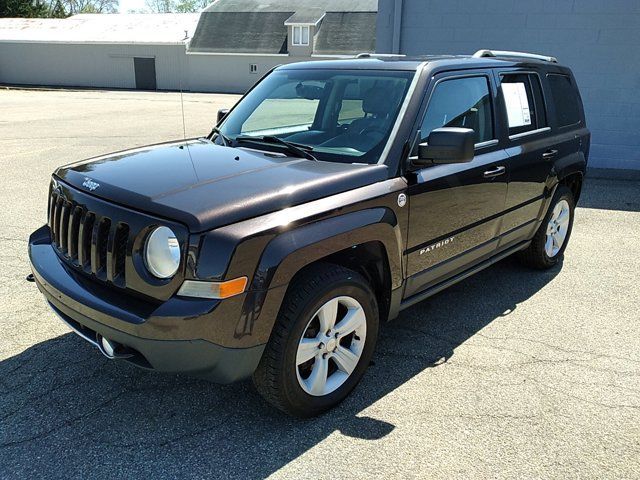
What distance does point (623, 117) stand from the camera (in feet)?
33.7

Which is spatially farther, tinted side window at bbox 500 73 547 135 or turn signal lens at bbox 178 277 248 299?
tinted side window at bbox 500 73 547 135

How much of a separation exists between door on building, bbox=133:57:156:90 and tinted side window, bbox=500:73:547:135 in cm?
4050

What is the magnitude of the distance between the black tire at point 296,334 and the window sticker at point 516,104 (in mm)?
2151

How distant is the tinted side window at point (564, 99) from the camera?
200 inches

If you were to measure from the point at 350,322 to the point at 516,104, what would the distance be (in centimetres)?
247

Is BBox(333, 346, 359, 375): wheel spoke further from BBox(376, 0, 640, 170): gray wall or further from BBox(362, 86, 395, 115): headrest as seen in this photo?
BBox(376, 0, 640, 170): gray wall

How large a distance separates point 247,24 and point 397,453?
4300 centimetres

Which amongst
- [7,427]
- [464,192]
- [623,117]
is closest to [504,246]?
[464,192]

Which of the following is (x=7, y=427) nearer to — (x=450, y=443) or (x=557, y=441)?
(x=450, y=443)

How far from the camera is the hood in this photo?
2.60m

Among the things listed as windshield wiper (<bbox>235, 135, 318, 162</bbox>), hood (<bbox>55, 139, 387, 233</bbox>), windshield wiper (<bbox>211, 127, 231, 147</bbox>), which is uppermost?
windshield wiper (<bbox>235, 135, 318, 162</bbox>)

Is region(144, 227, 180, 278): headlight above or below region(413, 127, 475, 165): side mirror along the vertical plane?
below

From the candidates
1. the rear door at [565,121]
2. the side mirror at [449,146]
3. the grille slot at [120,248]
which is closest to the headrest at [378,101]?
the side mirror at [449,146]

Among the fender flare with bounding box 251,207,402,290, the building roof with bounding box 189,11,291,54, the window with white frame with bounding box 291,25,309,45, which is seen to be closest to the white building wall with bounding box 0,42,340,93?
the building roof with bounding box 189,11,291,54
